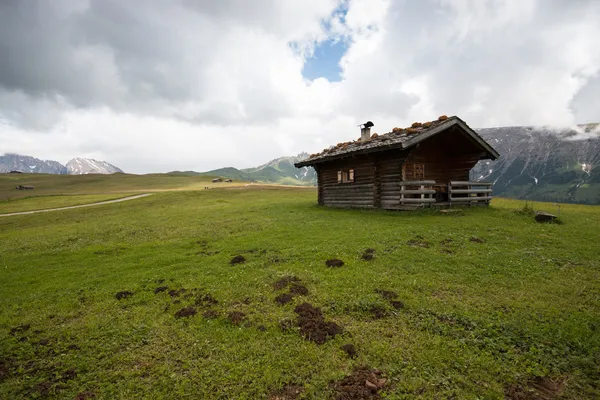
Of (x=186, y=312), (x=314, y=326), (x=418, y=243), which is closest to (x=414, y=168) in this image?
(x=418, y=243)

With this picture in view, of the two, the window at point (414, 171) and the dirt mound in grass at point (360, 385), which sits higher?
the window at point (414, 171)

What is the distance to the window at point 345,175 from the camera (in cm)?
2625

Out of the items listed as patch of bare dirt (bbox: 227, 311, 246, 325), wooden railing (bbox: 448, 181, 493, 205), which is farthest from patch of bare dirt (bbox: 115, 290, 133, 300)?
wooden railing (bbox: 448, 181, 493, 205)

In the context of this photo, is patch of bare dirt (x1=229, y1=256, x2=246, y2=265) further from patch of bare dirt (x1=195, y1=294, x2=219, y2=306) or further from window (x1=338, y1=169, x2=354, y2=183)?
window (x1=338, y1=169, x2=354, y2=183)

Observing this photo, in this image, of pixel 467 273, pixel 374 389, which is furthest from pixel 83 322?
pixel 467 273

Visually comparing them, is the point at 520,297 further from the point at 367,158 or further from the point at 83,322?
the point at 367,158

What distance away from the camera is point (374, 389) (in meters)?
5.00

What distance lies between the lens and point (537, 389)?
491 cm

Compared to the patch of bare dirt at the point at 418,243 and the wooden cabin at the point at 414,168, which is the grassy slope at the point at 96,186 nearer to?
the wooden cabin at the point at 414,168

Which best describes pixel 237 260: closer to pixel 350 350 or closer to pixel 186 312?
pixel 186 312

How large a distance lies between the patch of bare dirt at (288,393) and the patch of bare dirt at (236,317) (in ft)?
8.41

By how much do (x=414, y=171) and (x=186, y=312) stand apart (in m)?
20.8

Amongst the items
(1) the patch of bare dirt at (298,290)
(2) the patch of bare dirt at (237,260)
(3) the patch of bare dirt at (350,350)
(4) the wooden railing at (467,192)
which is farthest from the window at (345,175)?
(3) the patch of bare dirt at (350,350)

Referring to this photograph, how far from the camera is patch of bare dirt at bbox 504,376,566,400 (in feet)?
15.5
